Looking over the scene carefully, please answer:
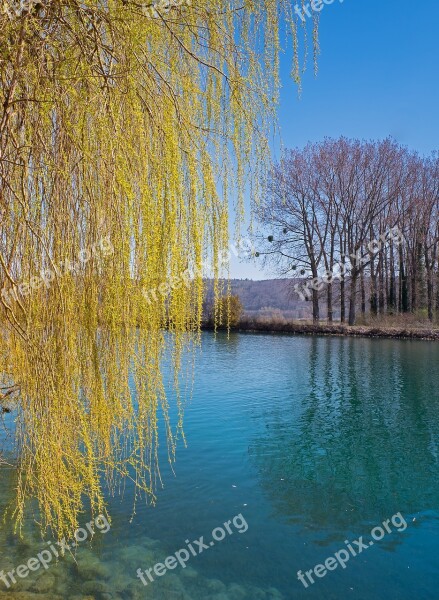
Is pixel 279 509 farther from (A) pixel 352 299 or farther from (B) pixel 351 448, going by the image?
(A) pixel 352 299

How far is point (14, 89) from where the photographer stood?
A: 1822mm

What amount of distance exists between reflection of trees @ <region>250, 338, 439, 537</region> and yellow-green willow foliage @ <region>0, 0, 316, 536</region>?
8.27ft

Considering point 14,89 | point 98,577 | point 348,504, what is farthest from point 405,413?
point 14,89

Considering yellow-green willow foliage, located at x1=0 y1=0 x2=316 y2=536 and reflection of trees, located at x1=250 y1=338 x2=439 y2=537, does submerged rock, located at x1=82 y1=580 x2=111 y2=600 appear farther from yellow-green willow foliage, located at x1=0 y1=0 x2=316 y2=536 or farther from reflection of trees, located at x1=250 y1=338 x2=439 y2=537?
reflection of trees, located at x1=250 y1=338 x2=439 y2=537

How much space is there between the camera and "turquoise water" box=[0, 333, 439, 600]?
3.02 meters

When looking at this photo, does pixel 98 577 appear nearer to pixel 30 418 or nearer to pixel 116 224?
pixel 30 418

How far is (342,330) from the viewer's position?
19500 millimetres

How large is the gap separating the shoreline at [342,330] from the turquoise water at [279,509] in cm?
1096

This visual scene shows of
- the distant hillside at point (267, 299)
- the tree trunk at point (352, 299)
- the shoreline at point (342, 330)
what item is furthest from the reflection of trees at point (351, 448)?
the distant hillside at point (267, 299)

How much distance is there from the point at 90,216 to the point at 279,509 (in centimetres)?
312

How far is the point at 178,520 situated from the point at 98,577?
870mm

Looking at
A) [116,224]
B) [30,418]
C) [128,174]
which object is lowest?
[30,418]

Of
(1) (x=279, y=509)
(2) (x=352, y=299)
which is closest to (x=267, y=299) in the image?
(2) (x=352, y=299)

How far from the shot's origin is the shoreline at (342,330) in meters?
18.5
